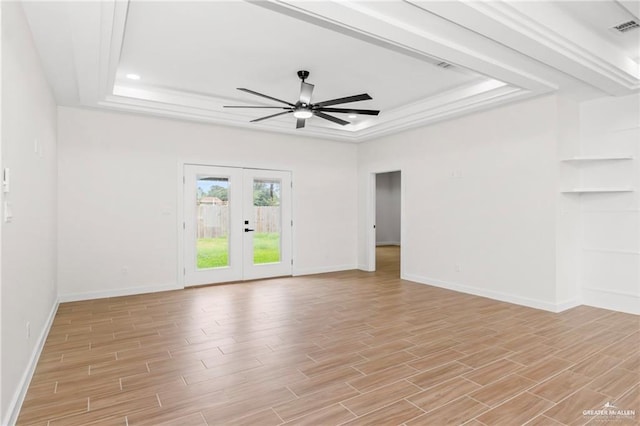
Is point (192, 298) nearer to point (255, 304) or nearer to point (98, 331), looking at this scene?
point (255, 304)

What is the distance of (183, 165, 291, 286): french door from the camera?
6.23 m

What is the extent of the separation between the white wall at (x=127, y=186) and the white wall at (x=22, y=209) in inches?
56.4

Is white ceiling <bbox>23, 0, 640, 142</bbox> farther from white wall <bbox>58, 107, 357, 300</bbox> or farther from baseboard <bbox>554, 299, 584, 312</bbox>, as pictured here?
baseboard <bbox>554, 299, 584, 312</bbox>

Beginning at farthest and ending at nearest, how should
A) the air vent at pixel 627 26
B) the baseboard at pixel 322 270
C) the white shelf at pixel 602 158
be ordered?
the baseboard at pixel 322 270 → the white shelf at pixel 602 158 → the air vent at pixel 627 26

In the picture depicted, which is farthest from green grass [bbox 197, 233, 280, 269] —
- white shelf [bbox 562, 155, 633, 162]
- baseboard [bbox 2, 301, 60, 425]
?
white shelf [bbox 562, 155, 633, 162]

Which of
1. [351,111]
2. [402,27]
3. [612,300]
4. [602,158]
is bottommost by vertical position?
[612,300]

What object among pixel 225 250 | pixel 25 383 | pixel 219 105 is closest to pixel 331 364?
pixel 25 383

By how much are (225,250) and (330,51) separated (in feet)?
12.9

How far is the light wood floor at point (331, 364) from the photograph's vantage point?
94.7 inches

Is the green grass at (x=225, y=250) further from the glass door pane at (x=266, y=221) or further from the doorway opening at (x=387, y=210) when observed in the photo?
the doorway opening at (x=387, y=210)

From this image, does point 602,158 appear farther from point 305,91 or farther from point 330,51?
point 305,91

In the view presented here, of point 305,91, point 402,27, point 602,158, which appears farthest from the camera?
point 602,158

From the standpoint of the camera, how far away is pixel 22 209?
2701 millimetres

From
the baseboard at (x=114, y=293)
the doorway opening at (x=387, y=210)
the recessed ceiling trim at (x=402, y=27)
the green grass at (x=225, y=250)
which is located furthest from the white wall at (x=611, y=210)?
the doorway opening at (x=387, y=210)
